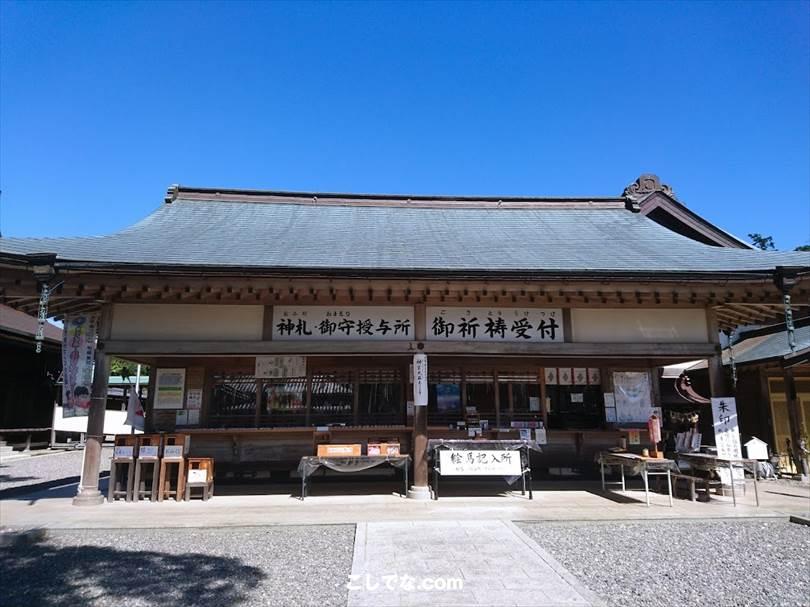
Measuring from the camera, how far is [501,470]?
8.80 m

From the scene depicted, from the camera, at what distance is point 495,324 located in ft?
30.5

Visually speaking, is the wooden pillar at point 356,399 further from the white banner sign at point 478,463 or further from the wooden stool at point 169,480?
the wooden stool at point 169,480

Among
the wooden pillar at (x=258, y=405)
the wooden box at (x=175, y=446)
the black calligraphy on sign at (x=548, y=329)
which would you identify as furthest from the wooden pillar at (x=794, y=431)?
the wooden box at (x=175, y=446)

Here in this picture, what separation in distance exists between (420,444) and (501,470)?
150 cm

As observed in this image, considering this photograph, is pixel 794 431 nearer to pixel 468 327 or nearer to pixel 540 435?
pixel 540 435

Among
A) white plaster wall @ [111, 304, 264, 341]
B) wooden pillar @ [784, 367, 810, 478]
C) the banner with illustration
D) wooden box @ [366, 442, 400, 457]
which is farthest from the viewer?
wooden pillar @ [784, 367, 810, 478]

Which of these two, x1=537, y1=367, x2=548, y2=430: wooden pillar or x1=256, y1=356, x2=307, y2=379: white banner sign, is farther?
x1=537, y1=367, x2=548, y2=430: wooden pillar

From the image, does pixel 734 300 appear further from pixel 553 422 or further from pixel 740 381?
pixel 740 381

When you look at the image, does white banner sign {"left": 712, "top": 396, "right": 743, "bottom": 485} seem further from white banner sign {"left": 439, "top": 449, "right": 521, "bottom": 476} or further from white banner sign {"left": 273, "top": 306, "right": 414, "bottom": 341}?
white banner sign {"left": 273, "top": 306, "right": 414, "bottom": 341}

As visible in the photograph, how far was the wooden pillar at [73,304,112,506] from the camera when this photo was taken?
842 centimetres

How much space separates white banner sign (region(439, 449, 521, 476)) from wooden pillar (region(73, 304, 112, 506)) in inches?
232

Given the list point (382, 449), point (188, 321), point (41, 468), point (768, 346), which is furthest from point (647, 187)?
point (41, 468)

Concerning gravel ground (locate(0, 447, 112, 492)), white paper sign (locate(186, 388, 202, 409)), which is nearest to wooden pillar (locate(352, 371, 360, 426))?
white paper sign (locate(186, 388, 202, 409))

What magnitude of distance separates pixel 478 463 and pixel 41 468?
14.1 meters
